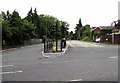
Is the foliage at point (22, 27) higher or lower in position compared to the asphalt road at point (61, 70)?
higher

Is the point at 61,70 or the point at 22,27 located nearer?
the point at 61,70

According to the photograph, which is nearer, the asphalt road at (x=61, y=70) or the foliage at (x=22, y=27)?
the asphalt road at (x=61, y=70)

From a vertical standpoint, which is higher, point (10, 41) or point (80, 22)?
point (80, 22)

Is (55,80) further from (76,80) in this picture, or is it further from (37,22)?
(37,22)

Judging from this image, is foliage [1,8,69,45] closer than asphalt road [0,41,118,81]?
No

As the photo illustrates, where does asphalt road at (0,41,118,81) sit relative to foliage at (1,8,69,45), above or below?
below

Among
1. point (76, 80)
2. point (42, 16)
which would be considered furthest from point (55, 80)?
point (42, 16)

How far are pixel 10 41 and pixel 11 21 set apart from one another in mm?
4737

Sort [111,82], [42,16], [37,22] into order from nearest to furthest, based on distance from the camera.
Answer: [111,82] → [37,22] → [42,16]

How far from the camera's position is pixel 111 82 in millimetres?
6324

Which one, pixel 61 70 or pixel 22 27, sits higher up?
pixel 22 27

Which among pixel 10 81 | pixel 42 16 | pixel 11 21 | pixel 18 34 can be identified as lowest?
pixel 10 81

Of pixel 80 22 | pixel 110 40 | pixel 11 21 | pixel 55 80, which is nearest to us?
pixel 55 80

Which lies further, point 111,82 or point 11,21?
point 11,21
